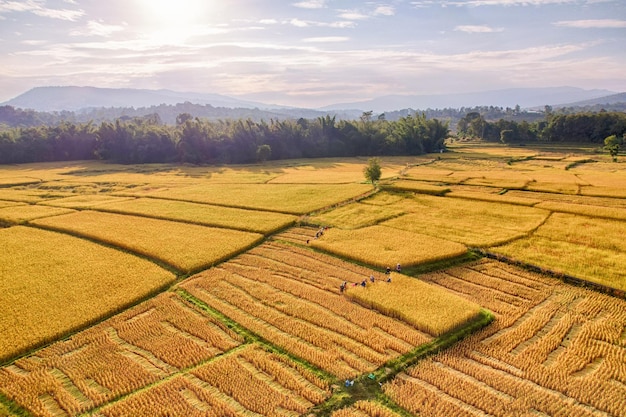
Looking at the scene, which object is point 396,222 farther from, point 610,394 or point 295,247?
point 610,394

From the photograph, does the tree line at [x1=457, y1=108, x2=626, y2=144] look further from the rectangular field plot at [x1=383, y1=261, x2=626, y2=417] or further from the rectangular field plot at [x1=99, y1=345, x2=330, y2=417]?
the rectangular field plot at [x1=99, y1=345, x2=330, y2=417]

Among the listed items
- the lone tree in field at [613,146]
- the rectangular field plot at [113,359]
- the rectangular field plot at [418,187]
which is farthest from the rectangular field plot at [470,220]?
the lone tree in field at [613,146]

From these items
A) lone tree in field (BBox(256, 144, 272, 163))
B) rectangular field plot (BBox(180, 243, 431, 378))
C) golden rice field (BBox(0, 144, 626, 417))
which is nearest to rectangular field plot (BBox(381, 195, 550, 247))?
golden rice field (BBox(0, 144, 626, 417))

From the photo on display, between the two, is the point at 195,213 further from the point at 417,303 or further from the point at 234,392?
the point at 234,392

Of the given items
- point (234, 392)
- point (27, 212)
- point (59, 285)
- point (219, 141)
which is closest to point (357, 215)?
point (59, 285)

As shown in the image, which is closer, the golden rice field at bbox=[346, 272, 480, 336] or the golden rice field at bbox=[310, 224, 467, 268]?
the golden rice field at bbox=[346, 272, 480, 336]

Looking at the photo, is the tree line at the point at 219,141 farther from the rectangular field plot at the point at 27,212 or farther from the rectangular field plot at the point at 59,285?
the rectangular field plot at the point at 59,285
